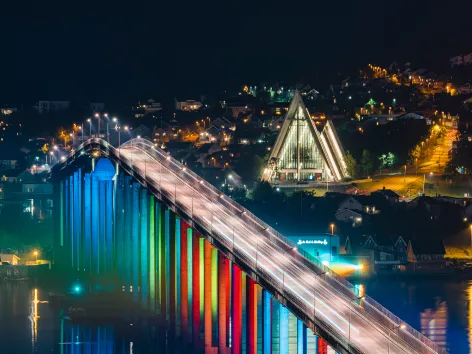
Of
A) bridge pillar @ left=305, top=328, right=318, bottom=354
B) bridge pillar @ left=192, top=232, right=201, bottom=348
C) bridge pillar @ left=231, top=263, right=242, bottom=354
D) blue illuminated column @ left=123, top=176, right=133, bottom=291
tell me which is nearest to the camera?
bridge pillar @ left=305, top=328, right=318, bottom=354

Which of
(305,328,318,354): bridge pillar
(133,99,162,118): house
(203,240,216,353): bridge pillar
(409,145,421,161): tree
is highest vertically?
(133,99,162,118): house

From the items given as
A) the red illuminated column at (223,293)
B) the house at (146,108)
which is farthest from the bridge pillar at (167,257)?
the house at (146,108)

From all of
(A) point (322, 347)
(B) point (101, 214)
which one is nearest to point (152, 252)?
(B) point (101, 214)

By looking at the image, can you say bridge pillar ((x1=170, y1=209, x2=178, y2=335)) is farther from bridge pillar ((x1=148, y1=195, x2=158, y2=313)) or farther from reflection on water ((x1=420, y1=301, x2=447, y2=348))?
reflection on water ((x1=420, y1=301, x2=447, y2=348))

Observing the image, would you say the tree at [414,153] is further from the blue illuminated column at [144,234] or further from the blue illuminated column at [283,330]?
the blue illuminated column at [283,330]

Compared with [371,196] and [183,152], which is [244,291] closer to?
[371,196]

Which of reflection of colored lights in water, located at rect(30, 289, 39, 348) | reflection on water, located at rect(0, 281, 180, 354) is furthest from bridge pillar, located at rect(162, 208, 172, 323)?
reflection of colored lights in water, located at rect(30, 289, 39, 348)
